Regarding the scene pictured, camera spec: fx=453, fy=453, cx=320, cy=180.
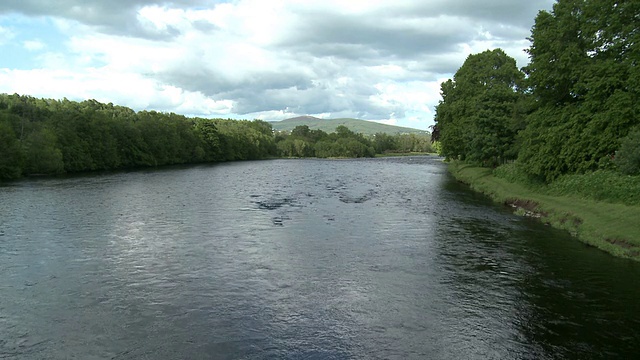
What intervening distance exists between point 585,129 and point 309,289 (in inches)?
1114

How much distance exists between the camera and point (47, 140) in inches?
3233

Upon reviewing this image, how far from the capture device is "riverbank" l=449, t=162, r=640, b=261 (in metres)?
24.0

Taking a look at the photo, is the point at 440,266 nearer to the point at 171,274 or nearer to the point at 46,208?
the point at 171,274

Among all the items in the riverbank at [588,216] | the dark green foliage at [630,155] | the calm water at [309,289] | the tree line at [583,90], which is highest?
the tree line at [583,90]

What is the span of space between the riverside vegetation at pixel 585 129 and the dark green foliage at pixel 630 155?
0.19 feet


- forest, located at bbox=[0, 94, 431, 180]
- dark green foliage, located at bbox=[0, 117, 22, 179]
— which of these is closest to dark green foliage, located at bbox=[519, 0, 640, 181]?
dark green foliage, located at bbox=[0, 117, 22, 179]

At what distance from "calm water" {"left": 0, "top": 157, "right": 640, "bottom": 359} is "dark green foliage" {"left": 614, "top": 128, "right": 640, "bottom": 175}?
684 centimetres

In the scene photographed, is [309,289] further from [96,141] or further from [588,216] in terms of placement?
[96,141]

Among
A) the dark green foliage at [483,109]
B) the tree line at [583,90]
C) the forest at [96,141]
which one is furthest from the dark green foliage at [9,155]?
the tree line at [583,90]

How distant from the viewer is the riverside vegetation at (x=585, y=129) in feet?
94.5

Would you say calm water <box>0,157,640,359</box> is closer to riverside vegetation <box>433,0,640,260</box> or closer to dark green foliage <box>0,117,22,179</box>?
riverside vegetation <box>433,0,640,260</box>

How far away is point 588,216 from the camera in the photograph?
1139 inches

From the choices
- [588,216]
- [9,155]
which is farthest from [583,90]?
[9,155]

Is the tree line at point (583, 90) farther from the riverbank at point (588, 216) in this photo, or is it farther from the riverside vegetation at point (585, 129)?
the riverbank at point (588, 216)
